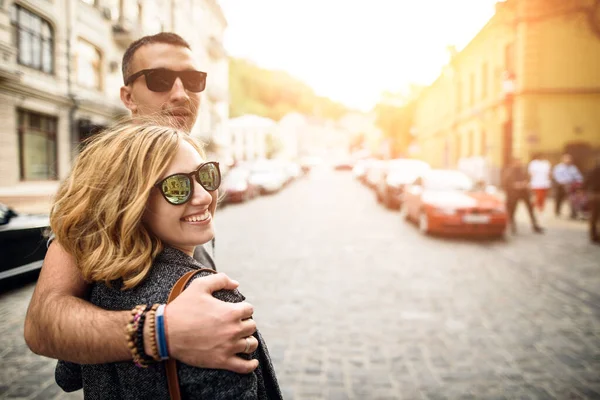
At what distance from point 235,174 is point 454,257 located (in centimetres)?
1328

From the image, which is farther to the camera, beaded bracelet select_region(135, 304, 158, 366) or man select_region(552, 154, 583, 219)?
man select_region(552, 154, 583, 219)

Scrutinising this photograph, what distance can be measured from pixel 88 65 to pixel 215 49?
29.4 inches

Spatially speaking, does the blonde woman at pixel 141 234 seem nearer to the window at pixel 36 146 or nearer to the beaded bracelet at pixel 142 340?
the beaded bracelet at pixel 142 340

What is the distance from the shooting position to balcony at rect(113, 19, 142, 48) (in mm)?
1674

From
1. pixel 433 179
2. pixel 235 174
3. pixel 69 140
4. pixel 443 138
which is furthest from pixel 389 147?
pixel 69 140

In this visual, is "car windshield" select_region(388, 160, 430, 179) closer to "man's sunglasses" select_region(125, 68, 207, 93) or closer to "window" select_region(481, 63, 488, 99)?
"window" select_region(481, 63, 488, 99)

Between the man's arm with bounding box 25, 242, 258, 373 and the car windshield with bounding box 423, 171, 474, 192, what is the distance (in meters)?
10.7

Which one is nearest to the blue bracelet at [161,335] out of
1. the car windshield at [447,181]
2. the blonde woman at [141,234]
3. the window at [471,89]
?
the blonde woman at [141,234]

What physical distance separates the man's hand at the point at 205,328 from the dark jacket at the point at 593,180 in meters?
10.9

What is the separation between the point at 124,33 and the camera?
170cm

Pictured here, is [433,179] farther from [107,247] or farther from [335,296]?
[107,247]

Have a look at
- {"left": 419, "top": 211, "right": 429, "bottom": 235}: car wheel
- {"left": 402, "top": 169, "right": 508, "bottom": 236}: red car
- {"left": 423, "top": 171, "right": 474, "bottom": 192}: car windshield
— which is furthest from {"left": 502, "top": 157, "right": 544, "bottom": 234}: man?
{"left": 419, "top": 211, "right": 429, "bottom": 235}: car wheel

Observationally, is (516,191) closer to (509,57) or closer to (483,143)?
(509,57)

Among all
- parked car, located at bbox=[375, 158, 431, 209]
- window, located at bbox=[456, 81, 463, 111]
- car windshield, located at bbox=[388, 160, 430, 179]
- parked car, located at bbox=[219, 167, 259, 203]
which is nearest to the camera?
parked car, located at bbox=[375, 158, 431, 209]
